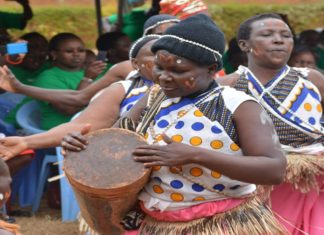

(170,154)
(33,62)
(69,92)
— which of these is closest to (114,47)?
(33,62)

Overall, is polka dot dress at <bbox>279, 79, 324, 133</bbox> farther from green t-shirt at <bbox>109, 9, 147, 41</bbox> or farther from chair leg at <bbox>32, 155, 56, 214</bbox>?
green t-shirt at <bbox>109, 9, 147, 41</bbox>

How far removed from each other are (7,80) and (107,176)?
315 cm

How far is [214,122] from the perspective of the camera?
3.29m

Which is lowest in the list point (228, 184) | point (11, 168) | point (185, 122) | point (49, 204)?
point (49, 204)

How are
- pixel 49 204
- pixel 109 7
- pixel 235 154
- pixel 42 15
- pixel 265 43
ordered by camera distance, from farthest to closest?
pixel 109 7 → pixel 42 15 → pixel 49 204 → pixel 265 43 → pixel 235 154

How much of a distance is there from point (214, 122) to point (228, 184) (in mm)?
266

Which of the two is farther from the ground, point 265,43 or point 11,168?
point 265,43

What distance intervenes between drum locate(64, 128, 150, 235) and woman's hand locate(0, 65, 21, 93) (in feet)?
9.31

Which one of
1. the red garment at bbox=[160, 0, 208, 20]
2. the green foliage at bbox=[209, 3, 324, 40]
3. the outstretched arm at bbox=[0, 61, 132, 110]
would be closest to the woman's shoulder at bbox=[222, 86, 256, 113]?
the outstretched arm at bbox=[0, 61, 132, 110]

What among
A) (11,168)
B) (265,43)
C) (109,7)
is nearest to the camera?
(265,43)

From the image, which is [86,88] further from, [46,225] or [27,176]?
[27,176]

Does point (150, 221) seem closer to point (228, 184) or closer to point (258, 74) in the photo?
point (228, 184)

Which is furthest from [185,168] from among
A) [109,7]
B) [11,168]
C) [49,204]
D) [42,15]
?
[109,7]

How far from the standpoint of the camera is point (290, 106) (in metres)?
4.64
